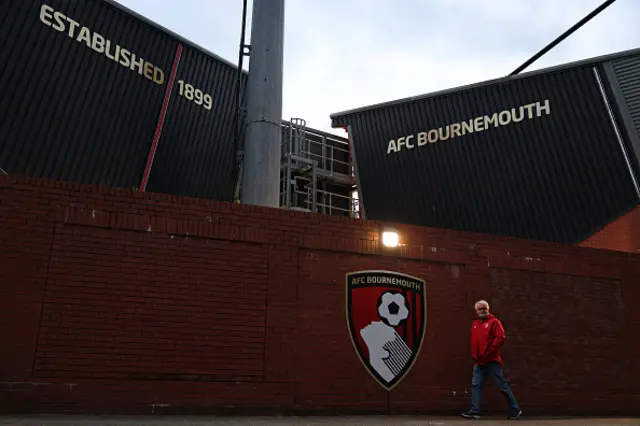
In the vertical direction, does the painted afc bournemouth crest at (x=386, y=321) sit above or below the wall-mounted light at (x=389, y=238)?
below

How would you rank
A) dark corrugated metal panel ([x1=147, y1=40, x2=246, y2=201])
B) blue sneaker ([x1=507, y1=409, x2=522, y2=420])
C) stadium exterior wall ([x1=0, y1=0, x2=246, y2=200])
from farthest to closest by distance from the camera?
dark corrugated metal panel ([x1=147, y1=40, x2=246, y2=201]), stadium exterior wall ([x1=0, y1=0, x2=246, y2=200]), blue sneaker ([x1=507, y1=409, x2=522, y2=420])

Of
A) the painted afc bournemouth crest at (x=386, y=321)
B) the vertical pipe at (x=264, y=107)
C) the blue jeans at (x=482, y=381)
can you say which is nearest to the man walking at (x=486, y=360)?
the blue jeans at (x=482, y=381)

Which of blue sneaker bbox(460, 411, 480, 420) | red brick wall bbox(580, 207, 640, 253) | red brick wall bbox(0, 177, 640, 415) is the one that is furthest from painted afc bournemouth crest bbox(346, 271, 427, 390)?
red brick wall bbox(580, 207, 640, 253)

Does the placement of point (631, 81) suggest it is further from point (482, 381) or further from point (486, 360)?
point (482, 381)

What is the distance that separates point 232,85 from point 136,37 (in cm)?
341

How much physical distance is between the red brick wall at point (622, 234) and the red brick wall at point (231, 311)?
5112mm

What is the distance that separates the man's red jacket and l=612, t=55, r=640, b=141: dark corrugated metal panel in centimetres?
864

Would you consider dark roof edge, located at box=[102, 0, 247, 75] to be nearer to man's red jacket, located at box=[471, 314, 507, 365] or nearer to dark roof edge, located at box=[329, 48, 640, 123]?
dark roof edge, located at box=[329, 48, 640, 123]

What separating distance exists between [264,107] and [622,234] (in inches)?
375

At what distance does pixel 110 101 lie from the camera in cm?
1482

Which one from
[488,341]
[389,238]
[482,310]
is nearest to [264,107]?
[389,238]

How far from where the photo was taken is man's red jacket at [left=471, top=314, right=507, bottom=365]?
8555 mm

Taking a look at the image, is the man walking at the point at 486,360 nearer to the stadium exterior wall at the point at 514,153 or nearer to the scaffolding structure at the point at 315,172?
the stadium exterior wall at the point at 514,153

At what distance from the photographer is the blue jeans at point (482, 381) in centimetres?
853
